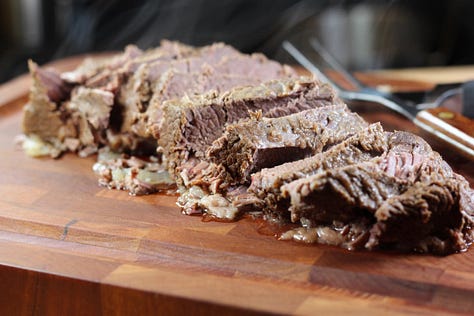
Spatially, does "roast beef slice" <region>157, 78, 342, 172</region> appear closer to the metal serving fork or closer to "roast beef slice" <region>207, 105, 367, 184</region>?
"roast beef slice" <region>207, 105, 367, 184</region>

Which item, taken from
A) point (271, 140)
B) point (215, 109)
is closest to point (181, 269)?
point (271, 140)

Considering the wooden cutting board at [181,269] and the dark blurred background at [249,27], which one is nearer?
the wooden cutting board at [181,269]

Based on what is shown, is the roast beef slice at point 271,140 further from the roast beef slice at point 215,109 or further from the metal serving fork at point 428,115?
the metal serving fork at point 428,115

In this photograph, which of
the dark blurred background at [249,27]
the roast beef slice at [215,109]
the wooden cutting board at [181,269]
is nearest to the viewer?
the wooden cutting board at [181,269]

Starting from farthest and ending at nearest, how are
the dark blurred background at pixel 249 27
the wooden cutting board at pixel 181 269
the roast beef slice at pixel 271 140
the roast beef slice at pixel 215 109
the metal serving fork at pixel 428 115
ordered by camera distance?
the dark blurred background at pixel 249 27 → the metal serving fork at pixel 428 115 → the roast beef slice at pixel 215 109 → the roast beef slice at pixel 271 140 → the wooden cutting board at pixel 181 269

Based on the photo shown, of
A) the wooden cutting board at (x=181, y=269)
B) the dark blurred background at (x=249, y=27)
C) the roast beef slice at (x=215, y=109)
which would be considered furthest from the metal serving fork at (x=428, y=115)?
the dark blurred background at (x=249, y=27)

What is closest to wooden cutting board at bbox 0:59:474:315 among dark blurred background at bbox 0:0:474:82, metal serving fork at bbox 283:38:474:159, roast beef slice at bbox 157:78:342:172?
roast beef slice at bbox 157:78:342:172
